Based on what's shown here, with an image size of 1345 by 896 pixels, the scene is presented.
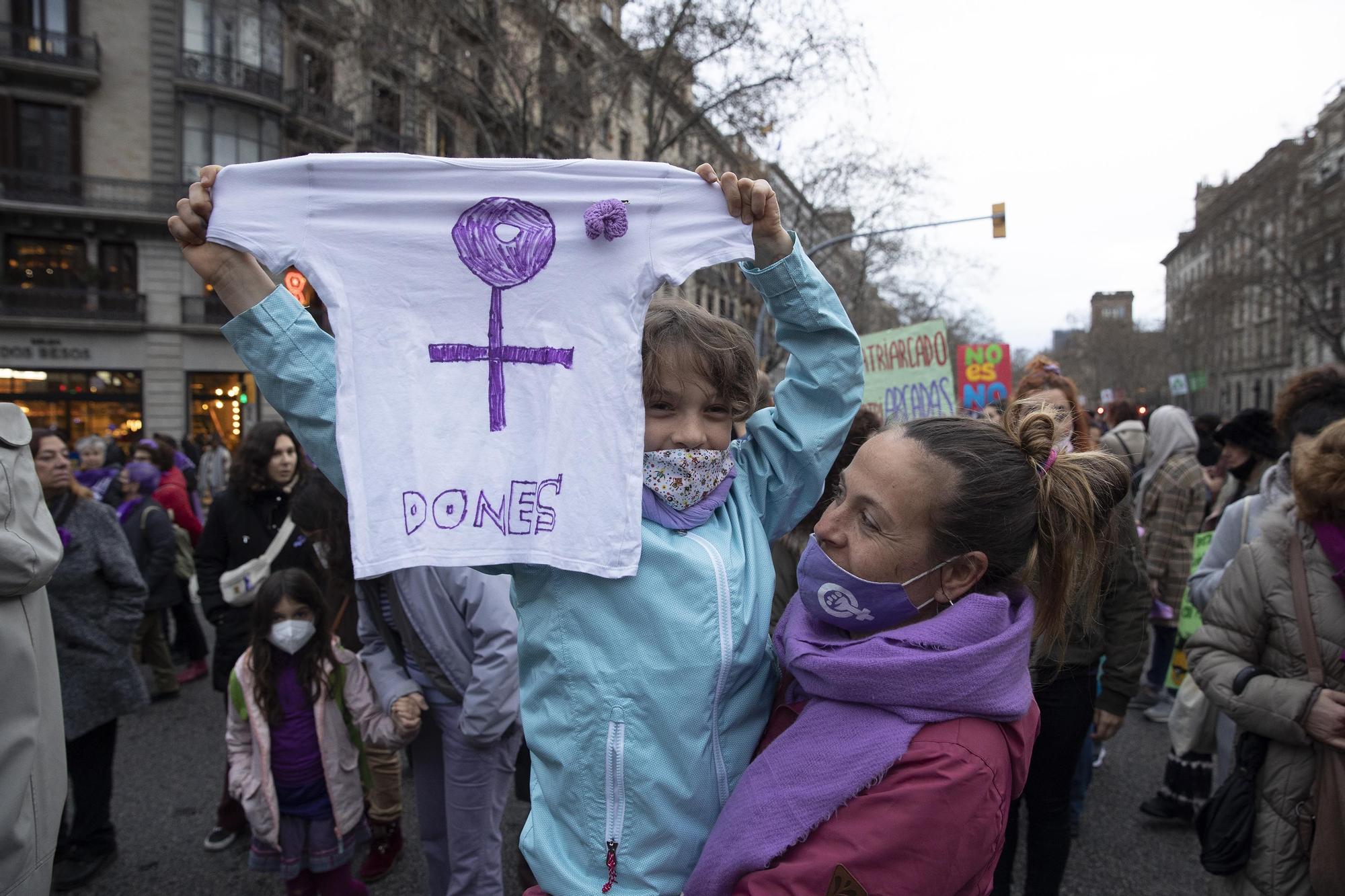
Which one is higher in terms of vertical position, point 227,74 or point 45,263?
point 227,74

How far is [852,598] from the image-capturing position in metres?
1.47

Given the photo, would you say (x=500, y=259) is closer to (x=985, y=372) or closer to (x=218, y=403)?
(x=985, y=372)

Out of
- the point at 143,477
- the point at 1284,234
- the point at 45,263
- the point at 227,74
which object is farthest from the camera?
the point at 227,74

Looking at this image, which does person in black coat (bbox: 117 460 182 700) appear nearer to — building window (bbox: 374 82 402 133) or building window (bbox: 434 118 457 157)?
building window (bbox: 374 82 402 133)

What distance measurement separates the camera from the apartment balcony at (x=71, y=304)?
23234 millimetres

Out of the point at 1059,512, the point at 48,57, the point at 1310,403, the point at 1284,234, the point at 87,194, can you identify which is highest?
the point at 48,57

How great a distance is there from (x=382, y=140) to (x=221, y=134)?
609 centimetres

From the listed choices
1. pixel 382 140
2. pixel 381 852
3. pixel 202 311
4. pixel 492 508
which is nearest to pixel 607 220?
pixel 492 508

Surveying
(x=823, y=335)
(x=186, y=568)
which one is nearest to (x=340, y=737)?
(x=823, y=335)

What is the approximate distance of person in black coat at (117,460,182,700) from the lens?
19.0 ft

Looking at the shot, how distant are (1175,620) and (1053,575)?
16.7ft

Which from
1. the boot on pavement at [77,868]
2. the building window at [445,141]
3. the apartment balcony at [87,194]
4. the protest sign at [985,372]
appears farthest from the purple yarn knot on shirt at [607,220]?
the apartment balcony at [87,194]

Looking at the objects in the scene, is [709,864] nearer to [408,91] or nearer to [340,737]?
[340,737]

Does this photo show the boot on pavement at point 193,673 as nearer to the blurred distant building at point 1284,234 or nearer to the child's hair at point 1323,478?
the child's hair at point 1323,478
